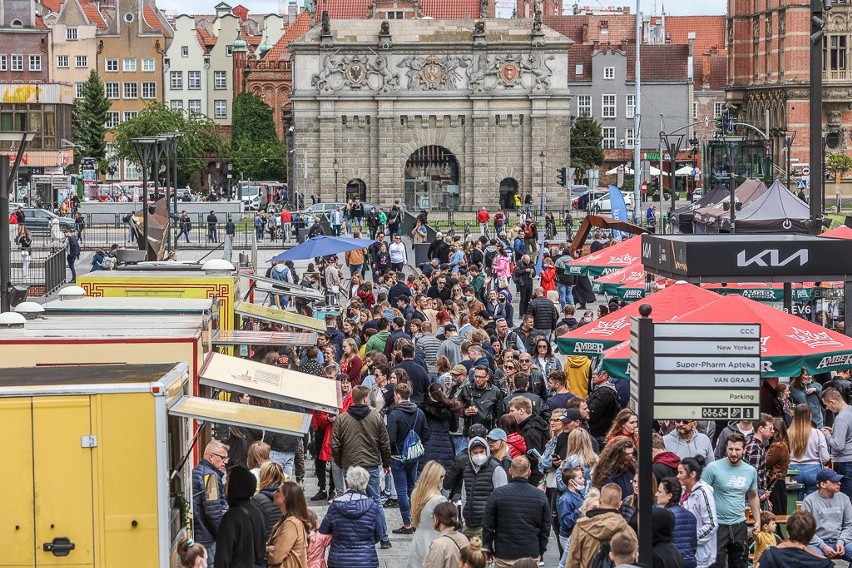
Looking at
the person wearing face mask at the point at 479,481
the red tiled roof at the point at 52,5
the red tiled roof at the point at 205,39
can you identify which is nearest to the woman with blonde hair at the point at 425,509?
the person wearing face mask at the point at 479,481

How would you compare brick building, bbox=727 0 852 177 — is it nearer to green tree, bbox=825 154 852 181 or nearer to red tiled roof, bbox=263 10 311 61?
green tree, bbox=825 154 852 181

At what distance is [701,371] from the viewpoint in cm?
899

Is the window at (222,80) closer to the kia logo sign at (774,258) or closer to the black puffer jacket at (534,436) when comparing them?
the kia logo sign at (774,258)

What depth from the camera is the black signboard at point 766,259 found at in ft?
49.2

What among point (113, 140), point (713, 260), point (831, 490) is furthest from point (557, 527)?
point (113, 140)

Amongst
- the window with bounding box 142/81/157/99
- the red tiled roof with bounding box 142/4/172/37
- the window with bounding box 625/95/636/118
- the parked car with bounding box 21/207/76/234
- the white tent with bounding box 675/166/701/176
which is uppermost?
the red tiled roof with bounding box 142/4/172/37

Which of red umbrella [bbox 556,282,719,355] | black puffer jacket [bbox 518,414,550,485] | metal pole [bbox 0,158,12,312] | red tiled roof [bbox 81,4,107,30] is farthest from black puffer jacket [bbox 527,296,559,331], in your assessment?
red tiled roof [bbox 81,4,107,30]

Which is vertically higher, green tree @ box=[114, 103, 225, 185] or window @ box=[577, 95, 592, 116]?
window @ box=[577, 95, 592, 116]

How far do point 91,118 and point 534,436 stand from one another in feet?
316

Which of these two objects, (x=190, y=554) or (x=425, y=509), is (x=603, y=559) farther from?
(x=190, y=554)

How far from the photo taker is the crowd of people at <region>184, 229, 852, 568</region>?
10.7 m

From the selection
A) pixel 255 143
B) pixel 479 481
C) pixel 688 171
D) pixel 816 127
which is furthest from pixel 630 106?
pixel 479 481

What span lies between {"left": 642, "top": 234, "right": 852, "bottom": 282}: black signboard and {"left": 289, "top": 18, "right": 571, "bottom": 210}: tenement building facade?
217 ft

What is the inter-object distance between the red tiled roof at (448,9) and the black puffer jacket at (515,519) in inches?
3523
